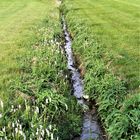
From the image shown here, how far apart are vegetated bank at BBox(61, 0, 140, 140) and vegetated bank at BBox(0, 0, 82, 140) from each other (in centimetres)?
97

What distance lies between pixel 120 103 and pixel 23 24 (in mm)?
17650

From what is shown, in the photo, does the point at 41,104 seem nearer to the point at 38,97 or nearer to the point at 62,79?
the point at 38,97

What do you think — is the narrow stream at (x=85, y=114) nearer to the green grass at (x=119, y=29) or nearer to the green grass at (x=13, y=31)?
the green grass at (x=119, y=29)

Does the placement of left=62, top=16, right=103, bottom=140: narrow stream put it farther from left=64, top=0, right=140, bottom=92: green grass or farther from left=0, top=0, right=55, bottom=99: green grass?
left=0, top=0, right=55, bottom=99: green grass

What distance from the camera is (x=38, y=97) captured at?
43.4 ft

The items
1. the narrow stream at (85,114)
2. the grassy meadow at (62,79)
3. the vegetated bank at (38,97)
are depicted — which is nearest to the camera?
the vegetated bank at (38,97)

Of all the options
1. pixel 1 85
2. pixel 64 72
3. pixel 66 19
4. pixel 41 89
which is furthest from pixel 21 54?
Result: pixel 66 19

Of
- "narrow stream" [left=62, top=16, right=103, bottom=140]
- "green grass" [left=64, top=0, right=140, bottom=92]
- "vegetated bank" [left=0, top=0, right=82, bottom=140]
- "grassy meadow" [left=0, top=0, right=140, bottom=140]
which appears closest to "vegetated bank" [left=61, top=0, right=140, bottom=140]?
"grassy meadow" [left=0, top=0, right=140, bottom=140]

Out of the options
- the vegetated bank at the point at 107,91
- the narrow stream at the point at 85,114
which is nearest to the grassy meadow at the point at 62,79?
the vegetated bank at the point at 107,91

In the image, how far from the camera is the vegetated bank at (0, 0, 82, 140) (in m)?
11.2

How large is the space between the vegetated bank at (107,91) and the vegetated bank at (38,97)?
97 centimetres

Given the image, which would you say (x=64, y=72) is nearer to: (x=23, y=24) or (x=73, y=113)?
(x=73, y=113)

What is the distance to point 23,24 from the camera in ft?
97.3

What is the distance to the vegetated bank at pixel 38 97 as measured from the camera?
11.2m
